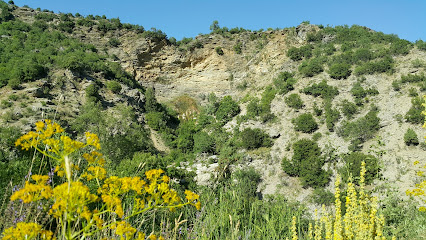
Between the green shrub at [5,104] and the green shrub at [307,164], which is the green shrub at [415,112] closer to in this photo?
the green shrub at [307,164]

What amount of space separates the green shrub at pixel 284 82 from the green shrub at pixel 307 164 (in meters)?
9.79

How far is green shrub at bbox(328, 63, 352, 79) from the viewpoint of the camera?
108ft

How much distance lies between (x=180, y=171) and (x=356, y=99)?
20.6 meters

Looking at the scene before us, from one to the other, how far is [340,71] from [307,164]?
15114mm

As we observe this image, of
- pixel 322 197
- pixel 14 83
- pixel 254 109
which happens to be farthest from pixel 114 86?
pixel 322 197

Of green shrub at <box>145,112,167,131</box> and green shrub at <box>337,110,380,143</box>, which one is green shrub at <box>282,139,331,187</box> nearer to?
green shrub at <box>337,110,380,143</box>

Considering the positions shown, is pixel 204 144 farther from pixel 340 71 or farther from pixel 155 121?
pixel 340 71

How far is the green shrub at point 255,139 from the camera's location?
29.0 m

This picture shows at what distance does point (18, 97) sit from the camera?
25.5m

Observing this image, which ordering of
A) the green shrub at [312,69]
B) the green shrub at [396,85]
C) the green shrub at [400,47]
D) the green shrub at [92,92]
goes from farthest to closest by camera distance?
the green shrub at [312,69] < the green shrub at [400,47] < the green shrub at [92,92] < the green shrub at [396,85]

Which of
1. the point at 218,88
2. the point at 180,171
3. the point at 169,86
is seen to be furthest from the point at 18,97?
the point at 218,88

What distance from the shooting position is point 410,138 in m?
21.9

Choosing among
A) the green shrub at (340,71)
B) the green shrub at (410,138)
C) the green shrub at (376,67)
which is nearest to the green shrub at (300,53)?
the green shrub at (340,71)

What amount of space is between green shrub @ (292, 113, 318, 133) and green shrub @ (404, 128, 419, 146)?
25.9 feet
